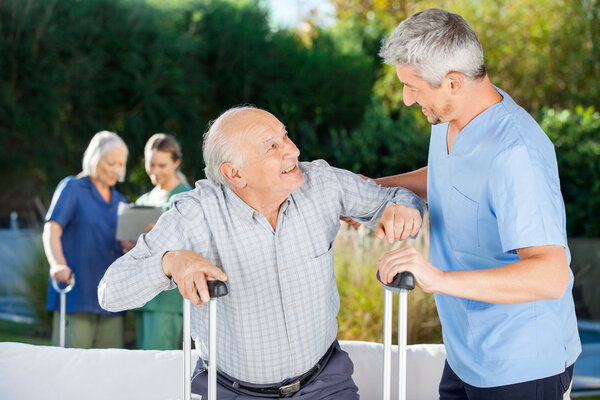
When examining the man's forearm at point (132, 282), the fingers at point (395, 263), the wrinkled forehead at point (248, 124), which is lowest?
the man's forearm at point (132, 282)

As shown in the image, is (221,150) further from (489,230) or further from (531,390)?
(531,390)

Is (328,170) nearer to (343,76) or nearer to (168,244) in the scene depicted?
(168,244)

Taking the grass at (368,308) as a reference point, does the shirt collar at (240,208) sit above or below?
above

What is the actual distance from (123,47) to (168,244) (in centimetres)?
906

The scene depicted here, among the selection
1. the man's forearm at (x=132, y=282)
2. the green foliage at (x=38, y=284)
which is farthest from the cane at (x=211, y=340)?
the green foliage at (x=38, y=284)

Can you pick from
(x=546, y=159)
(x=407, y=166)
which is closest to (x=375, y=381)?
(x=546, y=159)

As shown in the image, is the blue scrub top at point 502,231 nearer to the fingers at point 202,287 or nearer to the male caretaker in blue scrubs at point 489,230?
the male caretaker in blue scrubs at point 489,230

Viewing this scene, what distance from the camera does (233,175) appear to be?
2145mm

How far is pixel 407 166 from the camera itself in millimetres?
9156

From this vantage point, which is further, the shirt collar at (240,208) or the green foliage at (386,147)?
the green foliage at (386,147)

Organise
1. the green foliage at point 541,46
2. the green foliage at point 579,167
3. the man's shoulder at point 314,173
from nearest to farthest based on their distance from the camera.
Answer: the man's shoulder at point 314,173 < the green foliage at point 579,167 < the green foliage at point 541,46

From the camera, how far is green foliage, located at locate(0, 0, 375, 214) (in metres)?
9.55

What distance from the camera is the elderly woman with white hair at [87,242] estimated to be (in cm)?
409

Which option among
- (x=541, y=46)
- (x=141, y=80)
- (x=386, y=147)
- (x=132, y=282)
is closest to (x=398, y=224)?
(x=132, y=282)
